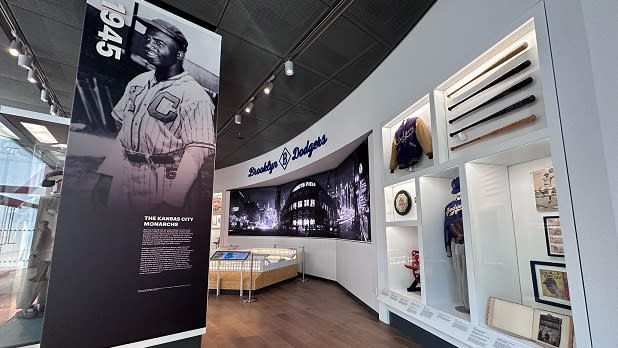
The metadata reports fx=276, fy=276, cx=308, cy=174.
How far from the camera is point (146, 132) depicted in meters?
2.25

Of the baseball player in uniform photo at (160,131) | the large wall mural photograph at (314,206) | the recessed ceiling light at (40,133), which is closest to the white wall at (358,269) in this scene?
the large wall mural photograph at (314,206)

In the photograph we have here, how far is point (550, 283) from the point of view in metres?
2.20

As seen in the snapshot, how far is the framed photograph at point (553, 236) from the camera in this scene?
2.16m

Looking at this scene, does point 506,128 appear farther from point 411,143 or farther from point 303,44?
point 303,44

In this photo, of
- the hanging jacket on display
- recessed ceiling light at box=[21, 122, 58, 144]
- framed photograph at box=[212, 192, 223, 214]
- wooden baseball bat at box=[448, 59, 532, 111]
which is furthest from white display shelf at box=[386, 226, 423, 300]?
framed photograph at box=[212, 192, 223, 214]

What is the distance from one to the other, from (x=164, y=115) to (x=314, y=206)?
5507 millimetres

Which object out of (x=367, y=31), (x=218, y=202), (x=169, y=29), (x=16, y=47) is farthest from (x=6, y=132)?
(x=218, y=202)

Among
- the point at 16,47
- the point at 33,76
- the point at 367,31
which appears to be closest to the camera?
the point at 16,47

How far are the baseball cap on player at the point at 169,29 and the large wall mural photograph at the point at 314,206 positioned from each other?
315 centimetres

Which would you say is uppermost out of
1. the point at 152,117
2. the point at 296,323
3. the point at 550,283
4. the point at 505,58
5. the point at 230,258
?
the point at 505,58

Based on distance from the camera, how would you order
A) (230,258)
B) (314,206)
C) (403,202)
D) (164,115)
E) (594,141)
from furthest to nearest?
(314,206), (230,258), (403,202), (164,115), (594,141)

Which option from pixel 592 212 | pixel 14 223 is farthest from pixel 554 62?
pixel 14 223

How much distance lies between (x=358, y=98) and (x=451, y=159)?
2.20 meters

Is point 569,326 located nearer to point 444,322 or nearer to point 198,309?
point 444,322
